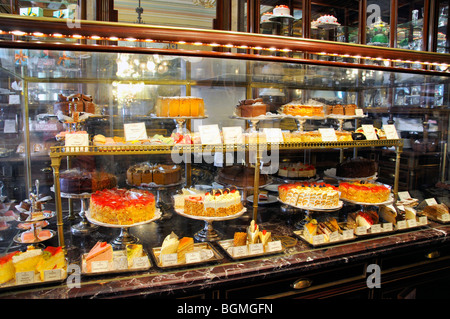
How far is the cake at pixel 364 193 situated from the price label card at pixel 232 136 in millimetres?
1135

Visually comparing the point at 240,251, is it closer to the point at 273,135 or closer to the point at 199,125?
the point at 273,135

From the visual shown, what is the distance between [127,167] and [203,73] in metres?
1.16

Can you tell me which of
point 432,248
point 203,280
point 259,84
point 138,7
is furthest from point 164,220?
point 432,248

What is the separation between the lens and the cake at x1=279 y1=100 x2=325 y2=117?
3322 mm

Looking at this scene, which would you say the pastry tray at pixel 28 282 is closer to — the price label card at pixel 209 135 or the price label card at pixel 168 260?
the price label card at pixel 168 260

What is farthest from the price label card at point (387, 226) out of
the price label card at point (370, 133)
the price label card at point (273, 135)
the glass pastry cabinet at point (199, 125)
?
the price label card at point (273, 135)

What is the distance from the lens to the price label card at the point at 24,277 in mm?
2078

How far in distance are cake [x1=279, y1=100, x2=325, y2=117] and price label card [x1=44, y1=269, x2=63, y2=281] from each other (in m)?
2.31

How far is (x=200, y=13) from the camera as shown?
9.55 ft

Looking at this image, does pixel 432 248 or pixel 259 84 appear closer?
pixel 432 248

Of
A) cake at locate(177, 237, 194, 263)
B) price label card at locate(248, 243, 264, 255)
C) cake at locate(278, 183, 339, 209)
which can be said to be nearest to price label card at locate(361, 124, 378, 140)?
cake at locate(278, 183, 339, 209)

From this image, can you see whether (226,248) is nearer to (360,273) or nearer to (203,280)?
(203,280)
